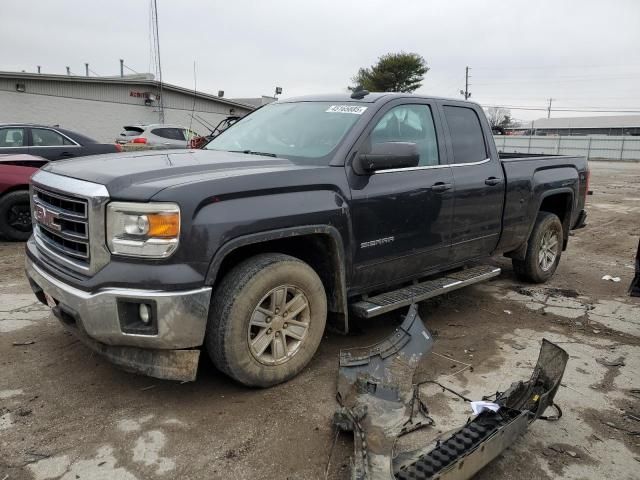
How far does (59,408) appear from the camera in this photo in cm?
315

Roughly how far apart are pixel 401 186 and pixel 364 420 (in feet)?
6.01

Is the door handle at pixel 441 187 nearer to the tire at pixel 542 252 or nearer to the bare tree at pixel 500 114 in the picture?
the tire at pixel 542 252

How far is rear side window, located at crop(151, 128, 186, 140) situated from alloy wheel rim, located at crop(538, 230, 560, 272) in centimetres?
1155

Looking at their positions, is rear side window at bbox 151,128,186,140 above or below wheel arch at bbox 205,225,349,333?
above

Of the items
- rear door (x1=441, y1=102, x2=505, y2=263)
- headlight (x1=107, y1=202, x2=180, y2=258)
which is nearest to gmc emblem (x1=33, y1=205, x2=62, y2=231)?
headlight (x1=107, y1=202, x2=180, y2=258)

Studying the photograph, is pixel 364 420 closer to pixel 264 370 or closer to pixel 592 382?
pixel 264 370

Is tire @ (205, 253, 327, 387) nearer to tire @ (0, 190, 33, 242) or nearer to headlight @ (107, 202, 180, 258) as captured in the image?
headlight @ (107, 202, 180, 258)

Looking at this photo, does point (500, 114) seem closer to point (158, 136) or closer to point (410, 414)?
point (158, 136)

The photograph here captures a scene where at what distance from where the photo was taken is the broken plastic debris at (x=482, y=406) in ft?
9.63

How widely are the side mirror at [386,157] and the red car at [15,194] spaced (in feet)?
18.5

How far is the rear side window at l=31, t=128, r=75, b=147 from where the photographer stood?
8516 millimetres

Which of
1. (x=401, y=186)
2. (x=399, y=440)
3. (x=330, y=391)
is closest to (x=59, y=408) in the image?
(x=330, y=391)

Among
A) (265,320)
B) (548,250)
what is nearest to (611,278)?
(548,250)

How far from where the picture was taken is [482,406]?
3119 mm
